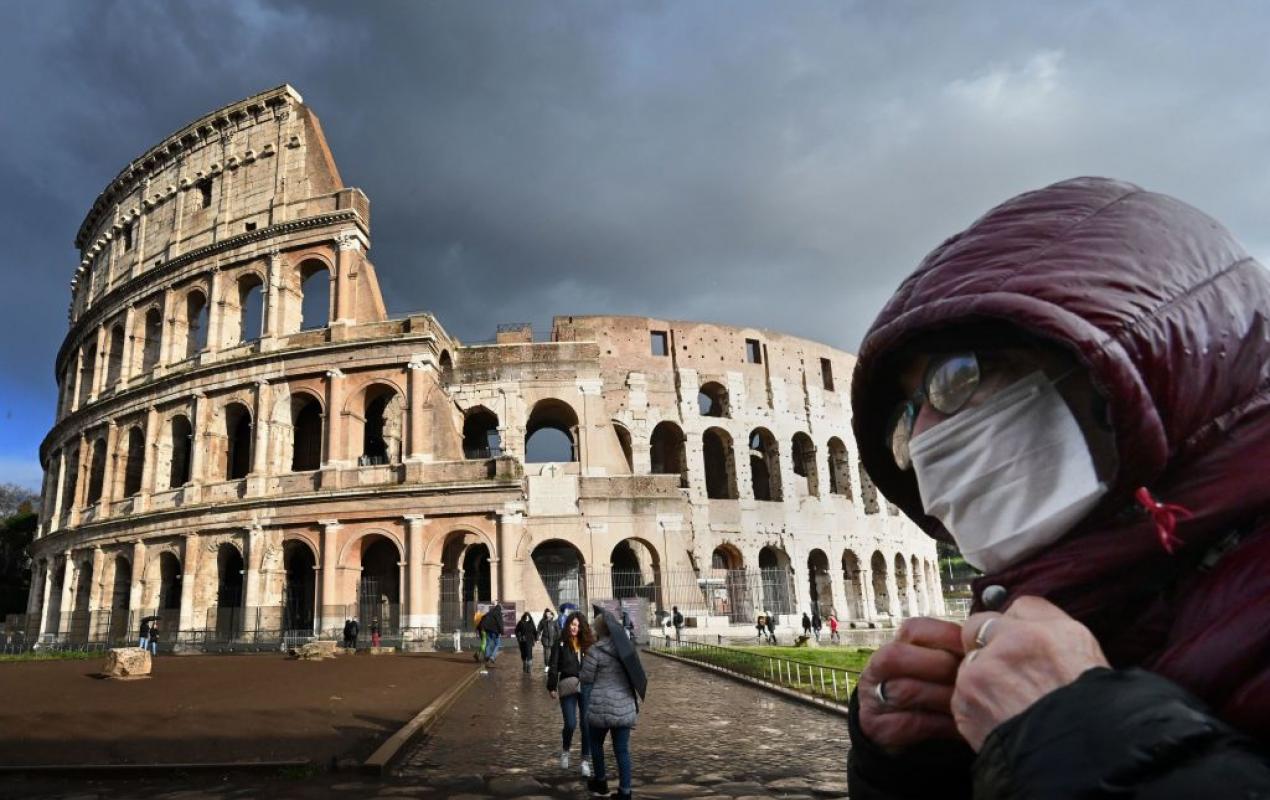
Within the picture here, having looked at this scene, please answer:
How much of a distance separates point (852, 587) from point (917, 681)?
3218 centimetres

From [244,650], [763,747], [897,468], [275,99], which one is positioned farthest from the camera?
[275,99]

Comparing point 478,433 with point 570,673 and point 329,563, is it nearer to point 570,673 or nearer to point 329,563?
point 329,563

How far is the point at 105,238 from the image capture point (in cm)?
3247

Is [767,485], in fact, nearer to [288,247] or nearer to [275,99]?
[288,247]

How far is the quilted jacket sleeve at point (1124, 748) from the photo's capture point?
597 mm

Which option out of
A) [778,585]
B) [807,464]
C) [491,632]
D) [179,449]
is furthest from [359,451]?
[807,464]

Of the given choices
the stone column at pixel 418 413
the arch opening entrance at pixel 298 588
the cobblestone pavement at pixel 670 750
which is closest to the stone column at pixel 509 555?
the stone column at pixel 418 413

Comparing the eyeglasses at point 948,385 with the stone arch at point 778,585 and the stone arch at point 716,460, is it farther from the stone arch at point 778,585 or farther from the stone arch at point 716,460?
the stone arch at point 716,460

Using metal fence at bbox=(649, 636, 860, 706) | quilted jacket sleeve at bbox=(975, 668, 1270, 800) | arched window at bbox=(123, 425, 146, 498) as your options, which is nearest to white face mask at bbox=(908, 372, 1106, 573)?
quilted jacket sleeve at bbox=(975, 668, 1270, 800)

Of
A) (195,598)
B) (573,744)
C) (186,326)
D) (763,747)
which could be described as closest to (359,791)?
(573,744)

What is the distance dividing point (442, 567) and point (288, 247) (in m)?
11.9

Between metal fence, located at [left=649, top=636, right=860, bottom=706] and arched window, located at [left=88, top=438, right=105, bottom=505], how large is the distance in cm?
2516

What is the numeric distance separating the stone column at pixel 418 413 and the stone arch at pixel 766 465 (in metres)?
12.9

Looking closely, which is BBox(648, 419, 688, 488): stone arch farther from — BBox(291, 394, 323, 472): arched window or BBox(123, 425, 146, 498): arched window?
BBox(123, 425, 146, 498): arched window
